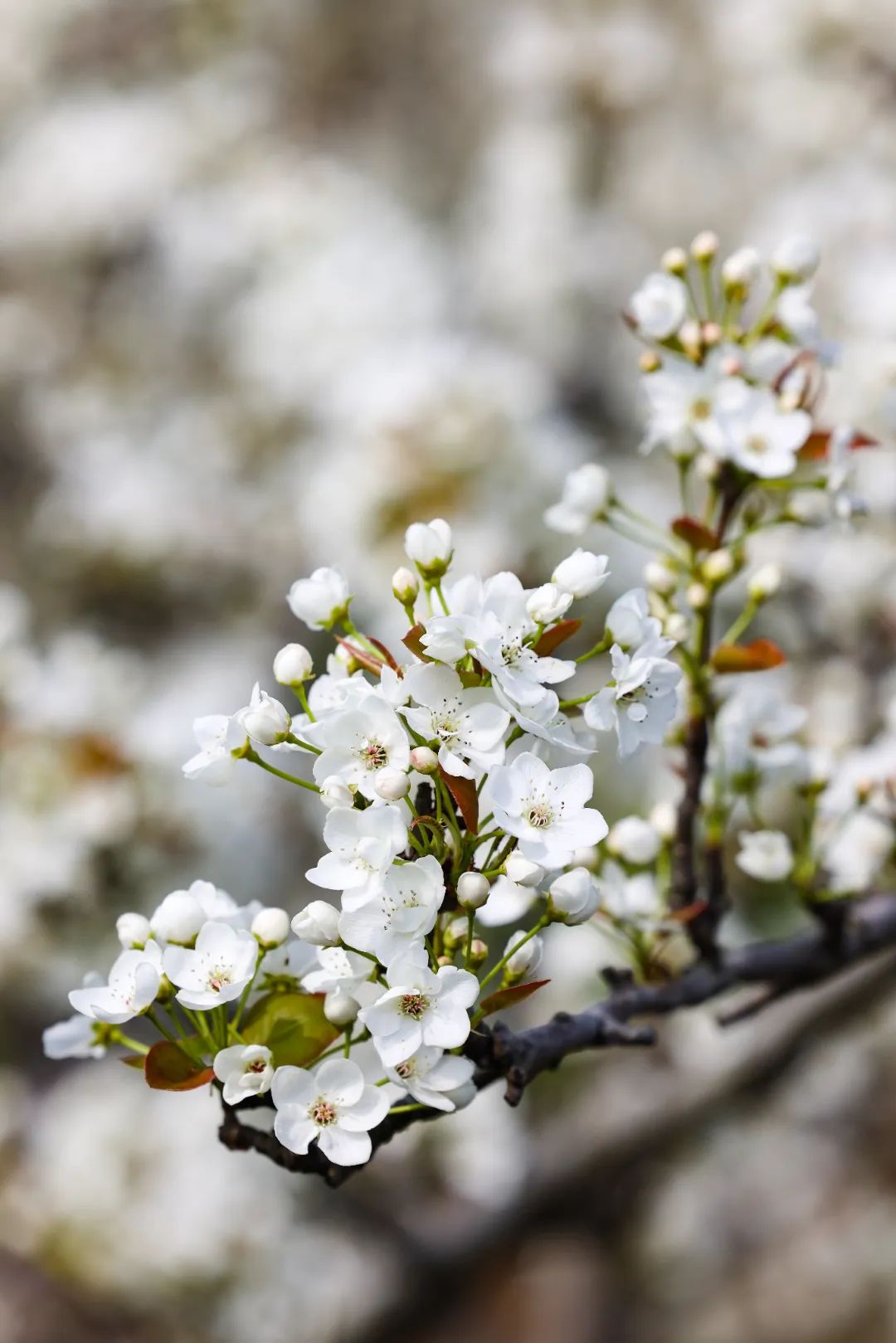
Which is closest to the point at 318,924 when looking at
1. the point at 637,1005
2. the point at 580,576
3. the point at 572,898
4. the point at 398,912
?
the point at 398,912

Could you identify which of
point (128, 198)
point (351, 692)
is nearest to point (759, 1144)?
point (351, 692)

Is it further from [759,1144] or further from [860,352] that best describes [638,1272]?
[860,352]

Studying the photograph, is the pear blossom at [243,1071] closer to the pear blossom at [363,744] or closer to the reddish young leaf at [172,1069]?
the reddish young leaf at [172,1069]

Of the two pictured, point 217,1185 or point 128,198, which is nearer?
point 217,1185

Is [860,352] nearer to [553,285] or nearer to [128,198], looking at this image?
[553,285]

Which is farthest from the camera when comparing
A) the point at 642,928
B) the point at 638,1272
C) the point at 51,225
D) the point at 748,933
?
the point at 51,225

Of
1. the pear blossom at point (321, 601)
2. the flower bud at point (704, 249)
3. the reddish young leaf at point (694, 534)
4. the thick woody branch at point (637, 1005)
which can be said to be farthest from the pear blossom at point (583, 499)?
the thick woody branch at point (637, 1005)

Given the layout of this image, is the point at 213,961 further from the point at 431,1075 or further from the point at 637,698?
the point at 637,698

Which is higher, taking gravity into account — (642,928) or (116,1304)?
(642,928)

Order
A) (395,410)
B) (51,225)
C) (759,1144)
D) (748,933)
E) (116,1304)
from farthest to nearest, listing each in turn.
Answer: (51,225) → (759,1144) → (748,933) → (116,1304) → (395,410)

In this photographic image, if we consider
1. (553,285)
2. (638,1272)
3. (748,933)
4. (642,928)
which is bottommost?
(638,1272)
